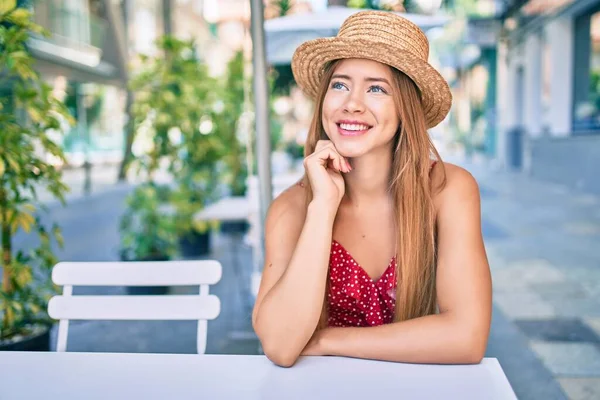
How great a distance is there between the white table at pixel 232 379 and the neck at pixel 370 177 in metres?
0.63

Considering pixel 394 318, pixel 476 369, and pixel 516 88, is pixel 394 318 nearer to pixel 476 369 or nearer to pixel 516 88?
pixel 476 369

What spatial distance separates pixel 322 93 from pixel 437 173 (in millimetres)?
422

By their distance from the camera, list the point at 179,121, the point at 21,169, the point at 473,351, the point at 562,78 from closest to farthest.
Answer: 1. the point at 473,351
2. the point at 21,169
3. the point at 179,121
4. the point at 562,78

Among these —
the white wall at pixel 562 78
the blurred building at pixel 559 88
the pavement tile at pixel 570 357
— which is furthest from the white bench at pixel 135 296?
the white wall at pixel 562 78

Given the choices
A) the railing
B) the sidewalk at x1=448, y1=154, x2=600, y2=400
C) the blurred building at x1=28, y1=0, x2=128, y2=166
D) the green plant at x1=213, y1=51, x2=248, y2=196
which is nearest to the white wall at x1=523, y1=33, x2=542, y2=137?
the sidewalk at x1=448, y1=154, x2=600, y2=400

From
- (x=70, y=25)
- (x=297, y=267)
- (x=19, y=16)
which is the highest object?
(x=70, y=25)

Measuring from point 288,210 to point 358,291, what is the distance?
0.32 meters

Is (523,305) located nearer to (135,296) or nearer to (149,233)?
(149,233)

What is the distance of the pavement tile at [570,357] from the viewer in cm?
335

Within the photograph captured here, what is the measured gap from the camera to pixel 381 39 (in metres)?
1.76

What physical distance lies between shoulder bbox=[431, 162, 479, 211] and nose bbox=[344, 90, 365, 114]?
0.31 metres

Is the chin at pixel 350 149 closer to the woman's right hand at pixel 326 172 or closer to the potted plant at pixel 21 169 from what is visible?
the woman's right hand at pixel 326 172

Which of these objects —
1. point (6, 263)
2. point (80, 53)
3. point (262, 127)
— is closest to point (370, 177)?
point (262, 127)

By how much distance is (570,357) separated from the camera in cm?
355
